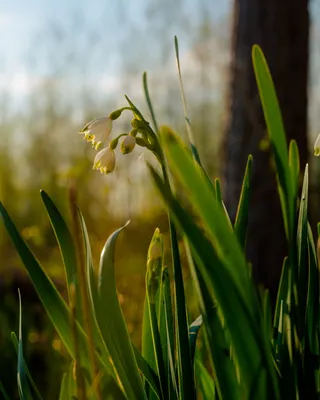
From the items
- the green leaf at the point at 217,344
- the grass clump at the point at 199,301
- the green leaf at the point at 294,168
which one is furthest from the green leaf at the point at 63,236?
the green leaf at the point at 294,168

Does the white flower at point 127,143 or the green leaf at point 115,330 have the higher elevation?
the white flower at point 127,143

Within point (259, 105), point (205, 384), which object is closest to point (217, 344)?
point (205, 384)

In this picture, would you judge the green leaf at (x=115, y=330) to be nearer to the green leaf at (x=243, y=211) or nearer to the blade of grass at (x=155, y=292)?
the blade of grass at (x=155, y=292)

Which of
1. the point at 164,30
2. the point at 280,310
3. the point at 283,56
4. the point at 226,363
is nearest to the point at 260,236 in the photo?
the point at 283,56

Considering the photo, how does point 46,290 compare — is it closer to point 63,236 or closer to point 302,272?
point 63,236

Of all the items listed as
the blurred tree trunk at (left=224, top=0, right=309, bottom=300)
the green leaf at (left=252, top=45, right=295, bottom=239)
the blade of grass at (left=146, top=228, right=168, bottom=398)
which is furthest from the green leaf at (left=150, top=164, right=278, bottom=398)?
the blurred tree trunk at (left=224, top=0, right=309, bottom=300)

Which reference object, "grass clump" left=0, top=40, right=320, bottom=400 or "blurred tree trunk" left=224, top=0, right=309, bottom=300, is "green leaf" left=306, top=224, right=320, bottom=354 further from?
"blurred tree trunk" left=224, top=0, right=309, bottom=300
